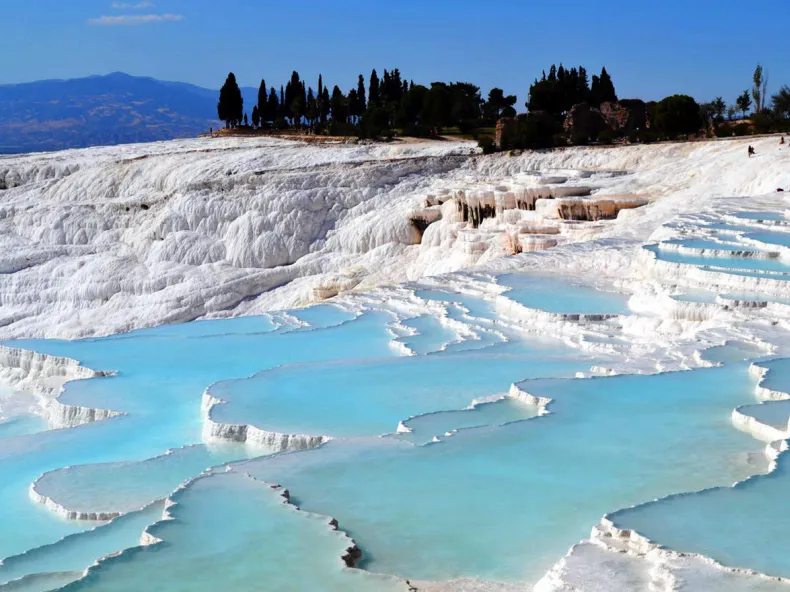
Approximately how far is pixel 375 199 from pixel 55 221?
24.5 ft

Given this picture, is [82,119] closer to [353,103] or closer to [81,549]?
[353,103]

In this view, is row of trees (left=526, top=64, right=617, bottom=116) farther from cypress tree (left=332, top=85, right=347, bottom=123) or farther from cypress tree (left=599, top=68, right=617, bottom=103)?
cypress tree (left=332, top=85, right=347, bottom=123)

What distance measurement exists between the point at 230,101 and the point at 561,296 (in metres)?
31.6

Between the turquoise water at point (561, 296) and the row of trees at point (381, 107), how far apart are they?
1963 cm

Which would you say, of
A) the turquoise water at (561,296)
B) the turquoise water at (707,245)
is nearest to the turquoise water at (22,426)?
the turquoise water at (561,296)

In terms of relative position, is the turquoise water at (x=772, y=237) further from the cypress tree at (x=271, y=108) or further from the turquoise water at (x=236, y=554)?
the cypress tree at (x=271, y=108)

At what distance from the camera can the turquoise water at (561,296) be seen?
30.9 ft

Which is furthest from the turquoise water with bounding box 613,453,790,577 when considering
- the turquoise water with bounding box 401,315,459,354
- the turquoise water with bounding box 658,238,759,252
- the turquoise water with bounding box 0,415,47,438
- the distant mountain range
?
the distant mountain range

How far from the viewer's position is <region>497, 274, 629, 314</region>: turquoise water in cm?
941

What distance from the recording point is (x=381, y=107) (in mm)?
35844

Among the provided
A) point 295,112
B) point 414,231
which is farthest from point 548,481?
point 295,112

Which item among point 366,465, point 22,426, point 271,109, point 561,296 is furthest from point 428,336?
point 271,109

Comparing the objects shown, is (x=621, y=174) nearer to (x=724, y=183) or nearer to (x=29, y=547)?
(x=724, y=183)

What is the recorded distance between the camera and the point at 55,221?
2375 cm
